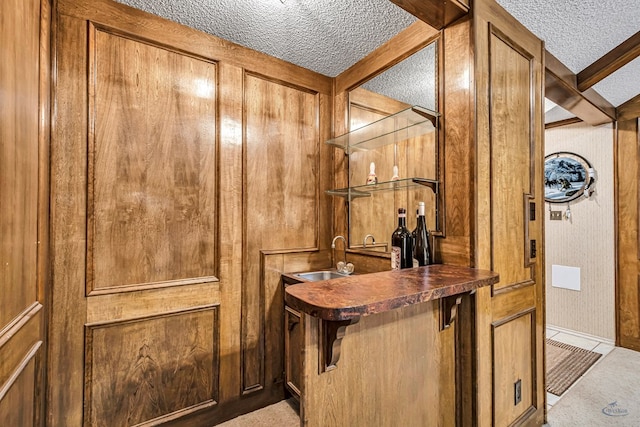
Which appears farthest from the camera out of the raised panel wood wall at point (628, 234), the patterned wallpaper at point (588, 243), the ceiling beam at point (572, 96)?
the patterned wallpaper at point (588, 243)

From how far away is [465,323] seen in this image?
5.00 ft

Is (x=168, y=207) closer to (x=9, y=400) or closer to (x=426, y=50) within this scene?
(x=9, y=400)

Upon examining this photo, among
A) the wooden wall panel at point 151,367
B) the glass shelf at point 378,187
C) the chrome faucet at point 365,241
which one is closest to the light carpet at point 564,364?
the chrome faucet at point 365,241

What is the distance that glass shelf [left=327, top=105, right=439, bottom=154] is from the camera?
173 cm

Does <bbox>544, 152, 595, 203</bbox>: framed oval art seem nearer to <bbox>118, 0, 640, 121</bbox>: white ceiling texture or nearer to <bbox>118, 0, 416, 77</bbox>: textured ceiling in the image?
<bbox>118, 0, 640, 121</bbox>: white ceiling texture

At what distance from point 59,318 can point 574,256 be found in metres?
4.75

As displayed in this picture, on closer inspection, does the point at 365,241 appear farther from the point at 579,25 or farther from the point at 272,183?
the point at 579,25

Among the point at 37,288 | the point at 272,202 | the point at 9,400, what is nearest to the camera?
the point at 9,400

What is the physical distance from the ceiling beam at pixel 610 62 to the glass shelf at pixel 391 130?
1804mm

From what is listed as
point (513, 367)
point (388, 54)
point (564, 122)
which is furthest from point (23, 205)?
point (564, 122)

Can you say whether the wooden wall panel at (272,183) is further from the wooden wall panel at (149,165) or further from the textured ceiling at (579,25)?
the textured ceiling at (579,25)

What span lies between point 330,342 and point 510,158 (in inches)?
60.5

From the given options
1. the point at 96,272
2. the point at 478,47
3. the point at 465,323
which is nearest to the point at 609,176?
the point at 478,47

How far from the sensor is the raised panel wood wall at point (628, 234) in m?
3.03
